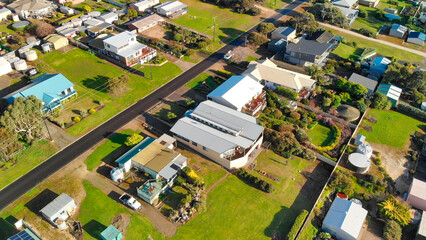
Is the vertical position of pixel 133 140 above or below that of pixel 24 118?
below

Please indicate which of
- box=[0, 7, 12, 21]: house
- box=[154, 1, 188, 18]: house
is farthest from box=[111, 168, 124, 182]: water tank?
box=[0, 7, 12, 21]: house

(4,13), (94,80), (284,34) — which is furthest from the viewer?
(4,13)

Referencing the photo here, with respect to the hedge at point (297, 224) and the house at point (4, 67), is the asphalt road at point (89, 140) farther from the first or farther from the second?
the hedge at point (297, 224)

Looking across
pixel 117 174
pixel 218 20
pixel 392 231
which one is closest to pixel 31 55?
pixel 117 174

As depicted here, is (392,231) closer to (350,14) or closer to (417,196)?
(417,196)

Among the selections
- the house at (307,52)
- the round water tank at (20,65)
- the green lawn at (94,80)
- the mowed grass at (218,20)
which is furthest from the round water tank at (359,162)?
the round water tank at (20,65)

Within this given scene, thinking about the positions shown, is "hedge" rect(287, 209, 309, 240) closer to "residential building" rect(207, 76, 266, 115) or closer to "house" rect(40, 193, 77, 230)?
"residential building" rect(207, 76, 266, 115)

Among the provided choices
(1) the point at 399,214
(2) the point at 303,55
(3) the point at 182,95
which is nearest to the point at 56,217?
(3) the point at 182,95
